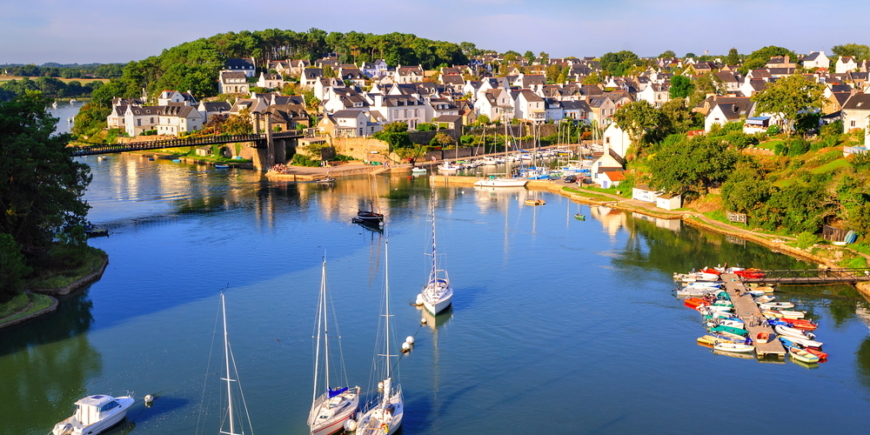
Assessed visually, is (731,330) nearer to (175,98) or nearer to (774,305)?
(774,305)

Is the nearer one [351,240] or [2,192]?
[2,192]

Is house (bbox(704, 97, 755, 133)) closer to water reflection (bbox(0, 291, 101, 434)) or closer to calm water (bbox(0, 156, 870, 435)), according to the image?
calm water (bbox(0, 156, 870, 435))

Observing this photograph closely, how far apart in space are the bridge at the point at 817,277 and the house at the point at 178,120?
51.0m

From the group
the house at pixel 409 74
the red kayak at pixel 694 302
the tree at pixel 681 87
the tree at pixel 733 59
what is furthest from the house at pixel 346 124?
the tree at pixel 733 59

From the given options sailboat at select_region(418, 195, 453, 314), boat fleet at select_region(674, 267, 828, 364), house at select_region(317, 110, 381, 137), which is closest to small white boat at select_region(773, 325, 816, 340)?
boat fleet at select_region(674, 267, 828, 364)

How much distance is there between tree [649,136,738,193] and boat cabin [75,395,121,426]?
27835mm

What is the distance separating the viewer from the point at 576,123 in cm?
6994

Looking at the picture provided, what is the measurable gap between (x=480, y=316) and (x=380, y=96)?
41.8 metres

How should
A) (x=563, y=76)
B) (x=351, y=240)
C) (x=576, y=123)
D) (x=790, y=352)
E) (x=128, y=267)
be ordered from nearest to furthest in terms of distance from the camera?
(x=790, y=352), (x=128, y=267), (x=351, y=240), (x=576, y=123), (x=563, y=76)

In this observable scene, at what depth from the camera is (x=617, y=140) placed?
5019 centimetres

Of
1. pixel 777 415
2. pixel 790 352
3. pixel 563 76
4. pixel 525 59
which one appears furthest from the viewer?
pixel 525 59

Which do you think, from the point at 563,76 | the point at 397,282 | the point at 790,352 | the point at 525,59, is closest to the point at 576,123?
the point at 563,76

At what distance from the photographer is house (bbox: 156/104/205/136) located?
215 ft

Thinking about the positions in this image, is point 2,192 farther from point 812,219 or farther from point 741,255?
point 812,219
